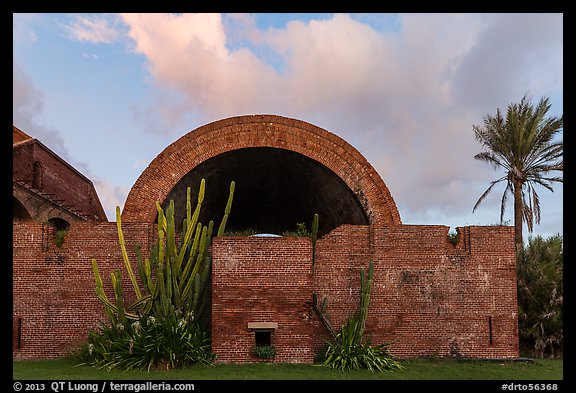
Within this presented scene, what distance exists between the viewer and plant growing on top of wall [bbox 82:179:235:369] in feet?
37.1

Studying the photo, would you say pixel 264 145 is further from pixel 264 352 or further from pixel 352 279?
→ pixel 264 352

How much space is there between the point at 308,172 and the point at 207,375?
23.8ft

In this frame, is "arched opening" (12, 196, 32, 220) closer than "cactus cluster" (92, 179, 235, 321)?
No

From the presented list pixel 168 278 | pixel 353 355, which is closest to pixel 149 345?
pixel 168 278

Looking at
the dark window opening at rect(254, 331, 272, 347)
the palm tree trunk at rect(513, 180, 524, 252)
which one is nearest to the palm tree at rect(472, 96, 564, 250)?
the palm tree trunk at rect(513, 180, 524, 252)

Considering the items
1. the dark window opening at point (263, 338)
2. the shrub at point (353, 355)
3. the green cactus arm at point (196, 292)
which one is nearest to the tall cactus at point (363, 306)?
the shrub at point (353, 355)

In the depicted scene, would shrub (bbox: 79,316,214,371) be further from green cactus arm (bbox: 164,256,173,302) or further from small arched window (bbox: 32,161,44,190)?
small arched window (bbox: 32,161,44,190)

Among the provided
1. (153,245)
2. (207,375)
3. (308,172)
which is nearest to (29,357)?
(153,245)

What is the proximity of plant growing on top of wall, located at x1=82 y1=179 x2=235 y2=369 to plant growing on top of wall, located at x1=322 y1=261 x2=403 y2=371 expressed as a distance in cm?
286

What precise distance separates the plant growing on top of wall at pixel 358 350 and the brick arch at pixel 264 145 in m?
2.64

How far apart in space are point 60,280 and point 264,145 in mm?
6269

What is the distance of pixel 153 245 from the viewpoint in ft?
43.2

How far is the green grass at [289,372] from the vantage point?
10.5 metres
